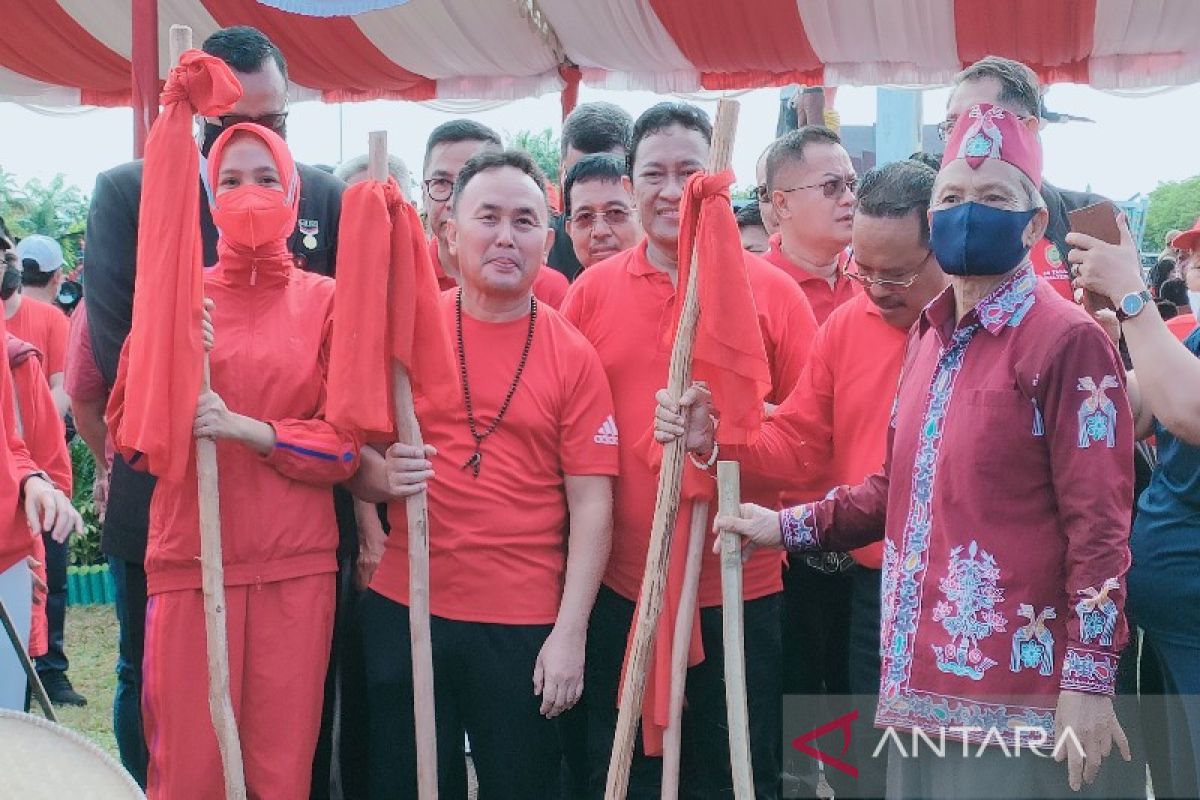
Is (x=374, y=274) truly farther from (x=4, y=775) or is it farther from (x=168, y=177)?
(x=4, y=775)

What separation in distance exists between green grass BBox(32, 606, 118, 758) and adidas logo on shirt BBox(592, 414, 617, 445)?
2434 millimetres

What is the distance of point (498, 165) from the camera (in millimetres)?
3037

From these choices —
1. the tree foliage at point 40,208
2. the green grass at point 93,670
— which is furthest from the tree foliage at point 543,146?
the green grass at point 93,670

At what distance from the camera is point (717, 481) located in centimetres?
271

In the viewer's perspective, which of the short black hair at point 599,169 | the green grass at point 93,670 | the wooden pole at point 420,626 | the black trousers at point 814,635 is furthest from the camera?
the green grass at point 93,670

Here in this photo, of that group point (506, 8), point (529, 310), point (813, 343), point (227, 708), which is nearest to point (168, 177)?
point (529, 310)

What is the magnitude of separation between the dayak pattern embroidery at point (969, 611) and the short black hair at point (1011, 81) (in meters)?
1.41

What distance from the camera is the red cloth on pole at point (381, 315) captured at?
2.68 m

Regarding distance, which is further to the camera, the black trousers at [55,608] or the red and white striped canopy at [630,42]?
the red and white striped canopy at [630,42]

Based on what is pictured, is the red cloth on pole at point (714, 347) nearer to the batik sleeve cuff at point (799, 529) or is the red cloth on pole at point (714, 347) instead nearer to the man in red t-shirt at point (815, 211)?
the batik sleeve cuff at point (799, 529)

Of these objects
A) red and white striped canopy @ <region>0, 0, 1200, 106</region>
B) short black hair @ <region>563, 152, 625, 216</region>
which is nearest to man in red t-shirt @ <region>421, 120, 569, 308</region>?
short black hair @ <region>563, 152, 625, 216</region>

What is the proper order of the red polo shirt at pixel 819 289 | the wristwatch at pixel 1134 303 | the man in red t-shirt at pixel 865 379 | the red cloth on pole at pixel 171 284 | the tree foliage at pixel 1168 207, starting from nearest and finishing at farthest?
the wristwatch at pixel 1134 303 < the red cloth on pole at pixel 171 284 < the man in red t-shirt at pixel 865 379 < the red polo shirt at pixel 819 289 < the tree foliage at pixel 1168 207

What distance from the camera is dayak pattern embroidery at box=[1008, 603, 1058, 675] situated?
81.1 inches

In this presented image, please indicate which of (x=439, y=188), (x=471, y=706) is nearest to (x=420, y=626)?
(x=471, y=706)
